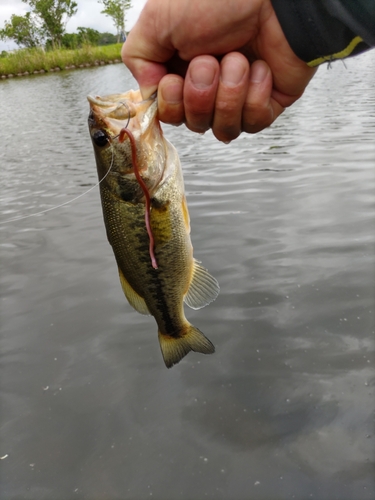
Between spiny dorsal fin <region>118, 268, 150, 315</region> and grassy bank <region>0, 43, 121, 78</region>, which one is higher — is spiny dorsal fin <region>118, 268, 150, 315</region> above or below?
below

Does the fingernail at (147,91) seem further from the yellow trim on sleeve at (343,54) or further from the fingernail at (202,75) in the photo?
the yellow trim on sleeve at (343,54)

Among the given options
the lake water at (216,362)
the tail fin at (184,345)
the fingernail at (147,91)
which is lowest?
the lake water at (216,362)

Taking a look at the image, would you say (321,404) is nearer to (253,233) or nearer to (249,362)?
(249,362)

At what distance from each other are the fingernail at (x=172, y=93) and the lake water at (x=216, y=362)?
221cm

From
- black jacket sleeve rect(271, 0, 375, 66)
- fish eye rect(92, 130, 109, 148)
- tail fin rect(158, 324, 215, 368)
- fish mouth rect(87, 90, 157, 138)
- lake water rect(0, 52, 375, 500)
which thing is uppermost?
black jacket sleeve rect(271, 0, 375, 66)

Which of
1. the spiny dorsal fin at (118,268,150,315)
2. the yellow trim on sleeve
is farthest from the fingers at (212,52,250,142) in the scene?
the spiny dorsal fin at (118,268,150,315)

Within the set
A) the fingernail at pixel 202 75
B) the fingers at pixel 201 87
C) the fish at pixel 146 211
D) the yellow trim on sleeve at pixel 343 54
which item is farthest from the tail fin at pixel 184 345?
the yellow trim on sleeve at pixel 343 54

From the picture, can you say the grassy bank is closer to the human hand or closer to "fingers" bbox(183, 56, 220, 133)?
the human hand

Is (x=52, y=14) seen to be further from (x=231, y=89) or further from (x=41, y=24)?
(x=231, y=89)

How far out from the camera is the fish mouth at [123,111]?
2031mm

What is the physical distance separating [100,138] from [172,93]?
0.42m

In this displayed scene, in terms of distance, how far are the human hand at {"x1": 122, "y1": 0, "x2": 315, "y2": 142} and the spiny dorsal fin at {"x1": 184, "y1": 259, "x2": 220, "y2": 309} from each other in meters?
0.94

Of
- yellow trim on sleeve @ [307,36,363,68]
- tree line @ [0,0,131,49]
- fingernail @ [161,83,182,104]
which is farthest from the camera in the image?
tree line @ [0,0,131,49]

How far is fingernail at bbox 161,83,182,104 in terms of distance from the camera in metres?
1.92
